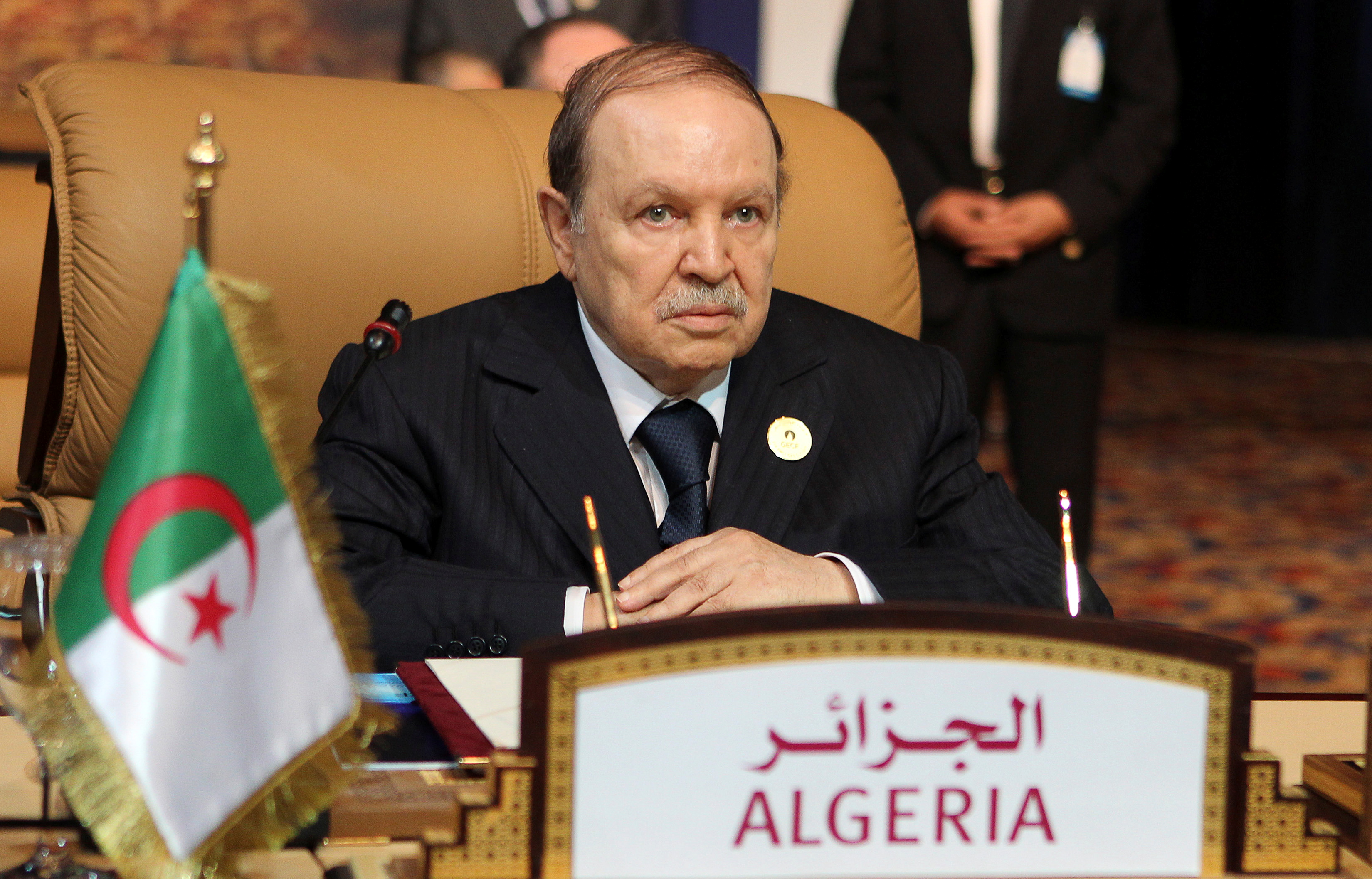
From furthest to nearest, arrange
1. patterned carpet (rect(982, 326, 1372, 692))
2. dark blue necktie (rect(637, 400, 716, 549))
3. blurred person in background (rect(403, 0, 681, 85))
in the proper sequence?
1. patterned carpet (rect(982, 326, 1372, 692))
2. blurred person in background (rect(403, 0, 681, 85))
3. dark blue necktie (rect(637, 400, 716, 549))

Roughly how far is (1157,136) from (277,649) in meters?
2.72

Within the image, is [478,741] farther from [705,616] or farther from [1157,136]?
[1157,136]

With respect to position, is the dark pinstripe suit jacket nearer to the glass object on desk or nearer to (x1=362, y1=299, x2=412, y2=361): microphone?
(x1=362, y1=299, x2=412, y2=361): microphone

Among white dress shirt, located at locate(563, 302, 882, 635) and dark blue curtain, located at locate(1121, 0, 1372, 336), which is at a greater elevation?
dark blue curtain, located at locate(1121, 0, 1372, 336)

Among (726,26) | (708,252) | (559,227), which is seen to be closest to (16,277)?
(559,227)

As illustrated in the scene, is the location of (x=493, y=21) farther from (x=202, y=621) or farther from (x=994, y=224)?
(x=202, y=621)

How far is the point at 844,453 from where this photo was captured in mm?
1742

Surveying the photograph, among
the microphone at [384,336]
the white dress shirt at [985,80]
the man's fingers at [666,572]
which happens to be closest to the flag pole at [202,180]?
the microphone at [384,336]

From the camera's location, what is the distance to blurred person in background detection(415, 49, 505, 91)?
3.07 metres

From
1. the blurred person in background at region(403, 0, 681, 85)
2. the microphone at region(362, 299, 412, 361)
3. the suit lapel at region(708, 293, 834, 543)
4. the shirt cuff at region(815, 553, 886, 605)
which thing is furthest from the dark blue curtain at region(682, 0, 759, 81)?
the microphone at region(362, 299, 412, 361)

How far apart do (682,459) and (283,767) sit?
2.90ft

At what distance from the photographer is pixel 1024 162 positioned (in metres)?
3.13

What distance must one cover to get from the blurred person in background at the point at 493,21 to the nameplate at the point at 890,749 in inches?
98.3


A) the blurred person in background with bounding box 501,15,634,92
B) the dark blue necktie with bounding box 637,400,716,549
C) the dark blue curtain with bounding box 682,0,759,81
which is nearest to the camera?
the dark blue necktie with bounding box 637,400,716,549
